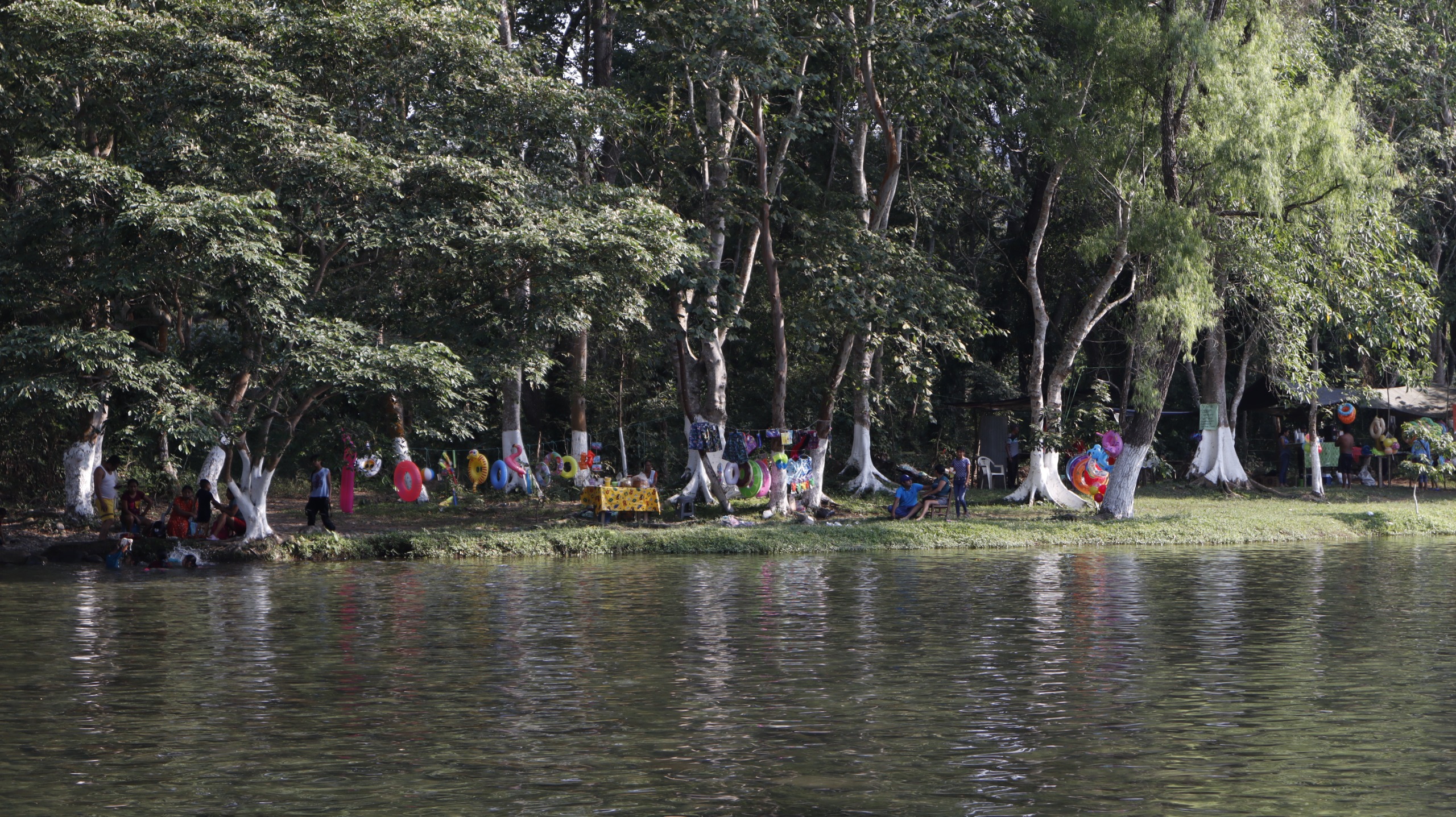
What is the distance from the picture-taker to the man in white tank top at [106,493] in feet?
80.7

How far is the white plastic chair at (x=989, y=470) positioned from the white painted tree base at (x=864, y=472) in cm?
407

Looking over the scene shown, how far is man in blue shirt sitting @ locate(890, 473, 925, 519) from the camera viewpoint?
1115 inches

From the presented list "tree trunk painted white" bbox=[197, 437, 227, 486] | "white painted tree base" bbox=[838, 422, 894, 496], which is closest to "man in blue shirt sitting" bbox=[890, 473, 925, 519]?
"white painted tree base" bbox=[838, 422, 894, 496]

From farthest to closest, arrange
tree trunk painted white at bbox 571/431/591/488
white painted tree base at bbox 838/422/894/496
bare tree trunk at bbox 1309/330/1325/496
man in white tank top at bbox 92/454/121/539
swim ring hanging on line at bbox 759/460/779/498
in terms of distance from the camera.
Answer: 1. tree trunk painted white at bbox 571/431/591/488
2. bare tree trunk at bbox 1309/330/1325/496
3. white painted tree base at bbox 838/422/894/496
4. swim ring hanging on line at bbox 759/460/779/498
5. man in white tank top at bbox 92/454/121/539

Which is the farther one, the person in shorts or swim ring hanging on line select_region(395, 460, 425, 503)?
swim ring hanging on line select_region(395, 460, 425, 503)

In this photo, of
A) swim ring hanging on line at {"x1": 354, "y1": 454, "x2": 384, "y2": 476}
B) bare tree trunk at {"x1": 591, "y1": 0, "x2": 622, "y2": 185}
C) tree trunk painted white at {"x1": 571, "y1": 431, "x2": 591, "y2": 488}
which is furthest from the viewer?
tree trunk painted white at {"x1": 571, "y1": 431, "x2": 591, "y2": 488}

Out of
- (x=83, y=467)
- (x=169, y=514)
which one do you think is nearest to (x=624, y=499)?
(x=169, y=514)

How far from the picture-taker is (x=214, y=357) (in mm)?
23781

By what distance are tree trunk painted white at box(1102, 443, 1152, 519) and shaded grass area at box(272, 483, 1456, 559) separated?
0.57 m

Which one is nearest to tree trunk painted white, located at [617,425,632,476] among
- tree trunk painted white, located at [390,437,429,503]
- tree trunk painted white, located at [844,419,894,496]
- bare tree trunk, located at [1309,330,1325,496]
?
tree trunk painted white, located at [844,419,894,496]

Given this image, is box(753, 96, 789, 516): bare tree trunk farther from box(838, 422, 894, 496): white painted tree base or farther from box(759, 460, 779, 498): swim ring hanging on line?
box(838, 422, 894, 496): white painted tree base

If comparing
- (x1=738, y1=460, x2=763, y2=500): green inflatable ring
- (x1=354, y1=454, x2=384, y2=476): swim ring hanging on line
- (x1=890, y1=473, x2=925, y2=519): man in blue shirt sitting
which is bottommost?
(x1=890, y1=473, x2=925, y2=519): man in blue shirt sitting

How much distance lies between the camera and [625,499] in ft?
93.5

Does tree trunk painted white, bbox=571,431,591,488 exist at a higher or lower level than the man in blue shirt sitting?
higher
